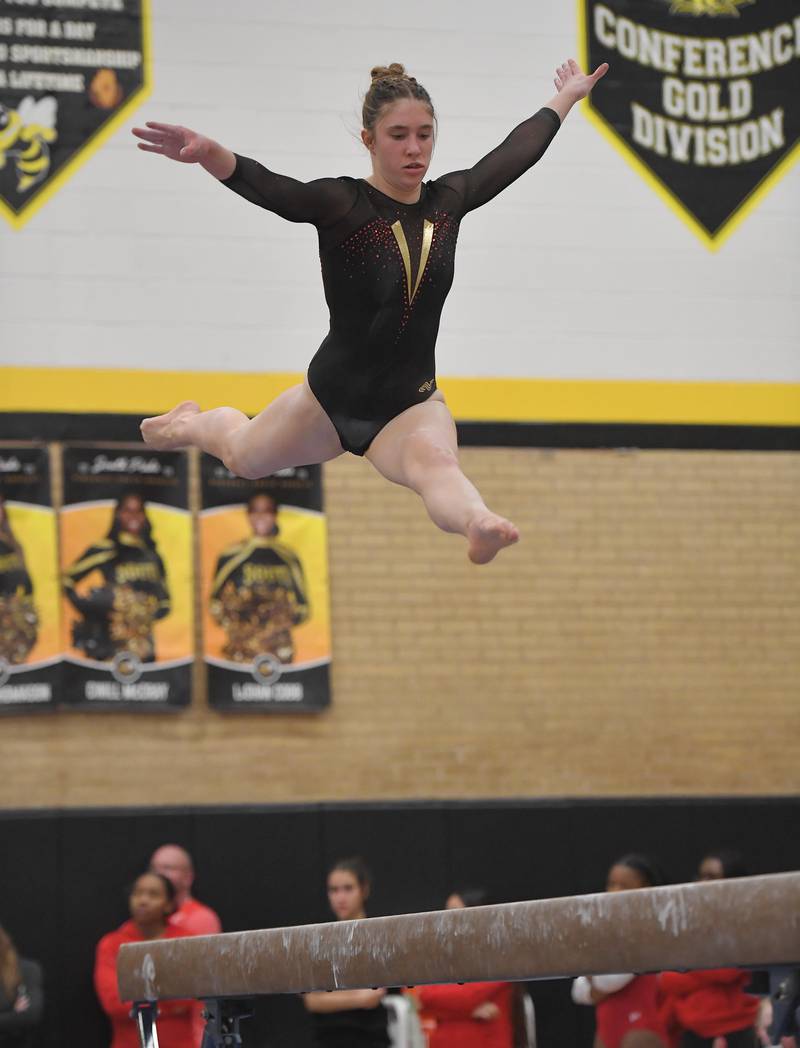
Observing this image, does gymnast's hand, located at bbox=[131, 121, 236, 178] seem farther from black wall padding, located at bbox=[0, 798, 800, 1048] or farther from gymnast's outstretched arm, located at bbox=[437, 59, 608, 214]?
black wall padding, located at bbox=[0, 798, 800, 1048]

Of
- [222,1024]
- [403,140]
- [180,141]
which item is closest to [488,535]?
[403,140]

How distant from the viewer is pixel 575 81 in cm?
485

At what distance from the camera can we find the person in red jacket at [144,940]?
7426mm

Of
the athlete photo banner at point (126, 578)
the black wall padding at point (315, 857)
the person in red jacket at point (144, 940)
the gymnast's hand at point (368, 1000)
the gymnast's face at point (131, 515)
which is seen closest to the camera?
the gymnast's hand at point (368, 1000)

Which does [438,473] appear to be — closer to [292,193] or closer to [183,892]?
[292,193]

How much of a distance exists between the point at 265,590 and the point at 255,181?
5.68m

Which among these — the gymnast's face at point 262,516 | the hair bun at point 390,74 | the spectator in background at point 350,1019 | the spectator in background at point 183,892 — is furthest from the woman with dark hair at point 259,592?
the hair bun at point 390,74

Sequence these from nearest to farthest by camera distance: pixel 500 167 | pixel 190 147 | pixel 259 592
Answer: pixel 190 147 < pixel 500 167 < pixel 259 592

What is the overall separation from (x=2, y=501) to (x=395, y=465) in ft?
18.0

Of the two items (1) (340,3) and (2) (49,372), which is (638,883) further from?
(1) (340,3)

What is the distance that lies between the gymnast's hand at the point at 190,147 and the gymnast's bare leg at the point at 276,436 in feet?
2.38

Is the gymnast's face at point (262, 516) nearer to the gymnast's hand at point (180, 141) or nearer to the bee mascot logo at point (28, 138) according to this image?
the bee mascot logo at point (28, 138)

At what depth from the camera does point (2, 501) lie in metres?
9.23

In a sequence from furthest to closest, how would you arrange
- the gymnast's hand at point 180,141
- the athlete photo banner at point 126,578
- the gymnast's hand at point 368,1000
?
the athlete photo banner at point 126,578, the gymnast's hand at point 368,1000, the gymnast's hand at point 180,141
